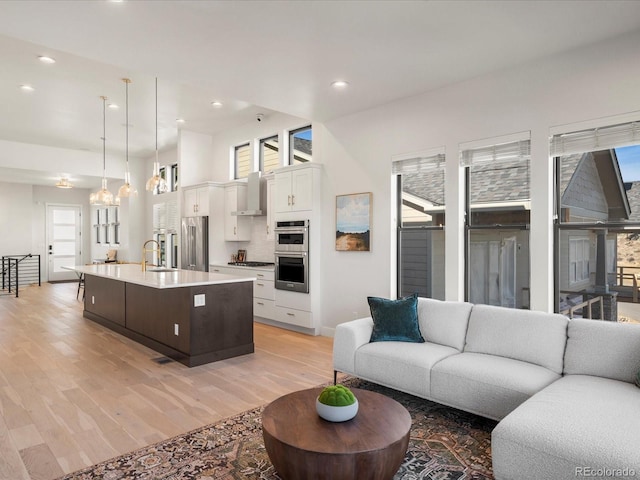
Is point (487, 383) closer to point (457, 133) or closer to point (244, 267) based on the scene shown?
point (457, 133)

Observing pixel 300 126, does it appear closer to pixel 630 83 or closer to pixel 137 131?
pixel 137 131

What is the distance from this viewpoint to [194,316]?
4.21 meters

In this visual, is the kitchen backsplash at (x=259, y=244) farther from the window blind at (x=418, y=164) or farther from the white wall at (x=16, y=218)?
the white wall at (x=16, y=218)

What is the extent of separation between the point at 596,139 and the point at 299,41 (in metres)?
2.66

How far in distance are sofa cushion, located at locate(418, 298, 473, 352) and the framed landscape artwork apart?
158cm

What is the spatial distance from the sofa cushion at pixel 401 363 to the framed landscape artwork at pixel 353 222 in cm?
190

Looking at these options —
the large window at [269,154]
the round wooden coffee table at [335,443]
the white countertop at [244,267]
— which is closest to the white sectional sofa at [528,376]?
the round wooden coffee table at [335,443]

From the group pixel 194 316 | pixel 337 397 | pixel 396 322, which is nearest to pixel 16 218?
pixel 194 316

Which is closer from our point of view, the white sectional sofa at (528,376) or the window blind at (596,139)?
the white sectional sofa at (528,376)

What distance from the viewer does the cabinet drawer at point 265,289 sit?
20.1ft

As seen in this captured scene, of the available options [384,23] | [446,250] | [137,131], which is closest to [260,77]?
[384,23]

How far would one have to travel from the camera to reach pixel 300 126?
6.30 metres

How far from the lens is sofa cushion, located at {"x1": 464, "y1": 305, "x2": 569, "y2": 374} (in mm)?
2932

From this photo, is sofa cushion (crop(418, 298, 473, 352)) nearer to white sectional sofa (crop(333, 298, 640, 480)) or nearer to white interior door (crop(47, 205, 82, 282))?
white sectional sofa (crop(333, 298, 640, 480))
